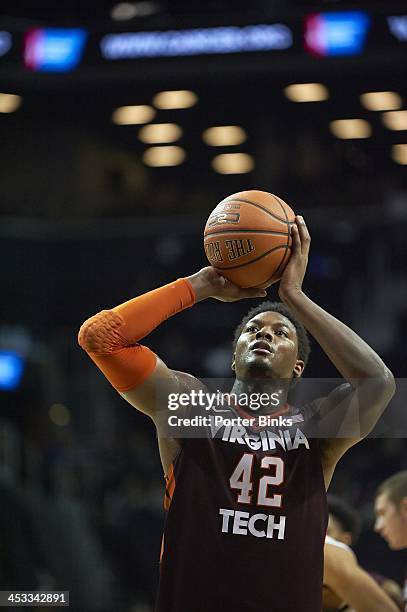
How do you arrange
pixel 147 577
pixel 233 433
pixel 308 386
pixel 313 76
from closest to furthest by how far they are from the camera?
pixel 233 433
pixel 308 386
pixel 147 577
pixel 313 76

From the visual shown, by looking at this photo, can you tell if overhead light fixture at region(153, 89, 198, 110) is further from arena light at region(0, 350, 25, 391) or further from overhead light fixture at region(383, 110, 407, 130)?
arena light at region(0, 350, 25, 391)

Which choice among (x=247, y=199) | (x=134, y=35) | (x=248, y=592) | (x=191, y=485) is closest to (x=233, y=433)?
(x=191, y=485)

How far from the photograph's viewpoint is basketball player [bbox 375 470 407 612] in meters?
3.71

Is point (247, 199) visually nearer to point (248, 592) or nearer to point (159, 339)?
point (248, 592)

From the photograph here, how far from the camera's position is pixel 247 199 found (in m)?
2.60

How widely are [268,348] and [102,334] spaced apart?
473 millimetres

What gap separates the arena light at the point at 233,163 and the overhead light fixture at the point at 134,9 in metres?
1.35

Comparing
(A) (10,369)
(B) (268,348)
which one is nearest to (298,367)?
(B) (268,348)

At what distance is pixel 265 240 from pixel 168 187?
434 cm

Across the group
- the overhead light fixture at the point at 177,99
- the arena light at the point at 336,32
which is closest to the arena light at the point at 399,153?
the arena light at the point at 336,32

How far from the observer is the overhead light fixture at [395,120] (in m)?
6.30

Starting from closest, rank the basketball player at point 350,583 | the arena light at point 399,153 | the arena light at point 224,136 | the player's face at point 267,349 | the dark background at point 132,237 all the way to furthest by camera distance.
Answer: the player's face at point 267,349 < the basketball player at point 350,583 < the dark background at point 132,237 < the arena light at point 399,153 < the arena light at point 224,136

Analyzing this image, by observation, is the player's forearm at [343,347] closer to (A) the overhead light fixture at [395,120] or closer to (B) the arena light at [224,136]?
(A) the overhead light fixture at [395,120]

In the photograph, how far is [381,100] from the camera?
6.39 m
